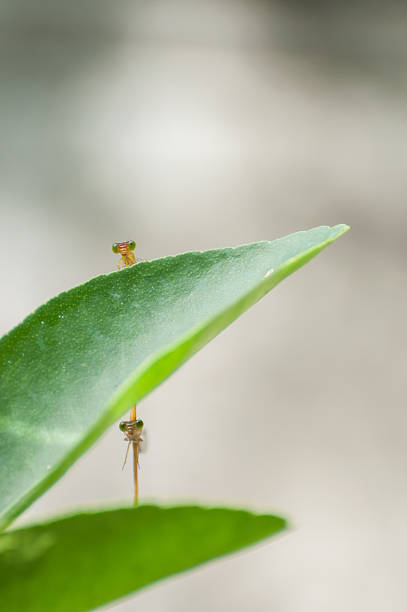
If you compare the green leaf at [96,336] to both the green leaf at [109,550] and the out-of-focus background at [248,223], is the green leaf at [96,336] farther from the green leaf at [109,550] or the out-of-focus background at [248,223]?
the out-of-focus background at [248,223]

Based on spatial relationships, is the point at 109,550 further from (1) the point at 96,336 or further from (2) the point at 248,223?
(2) the point at 248,223

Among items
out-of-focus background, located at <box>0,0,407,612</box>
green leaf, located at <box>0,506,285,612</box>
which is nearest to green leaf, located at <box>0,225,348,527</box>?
green leaf, located at <box>0,506,285,612</box>

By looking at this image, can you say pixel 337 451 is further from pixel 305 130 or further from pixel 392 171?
pixel 305 130

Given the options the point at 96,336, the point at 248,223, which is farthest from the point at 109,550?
the point at 248,223

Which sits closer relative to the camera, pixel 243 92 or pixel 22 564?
pixel 22 564

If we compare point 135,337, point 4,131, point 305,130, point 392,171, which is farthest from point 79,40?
point 135,337

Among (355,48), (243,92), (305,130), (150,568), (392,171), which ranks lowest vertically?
(150,568)
